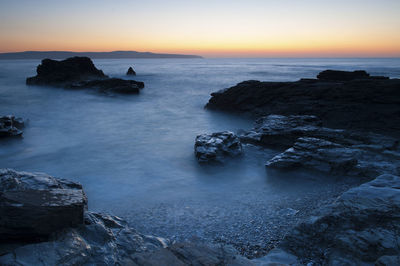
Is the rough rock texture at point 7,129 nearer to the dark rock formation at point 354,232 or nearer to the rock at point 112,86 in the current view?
the dark rock formation at point 354,232

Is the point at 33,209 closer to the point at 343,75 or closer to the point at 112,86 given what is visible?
A: the point at 112,86

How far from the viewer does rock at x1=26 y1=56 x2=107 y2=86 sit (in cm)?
2761

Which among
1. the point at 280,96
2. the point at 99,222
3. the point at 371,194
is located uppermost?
the point at 280,96

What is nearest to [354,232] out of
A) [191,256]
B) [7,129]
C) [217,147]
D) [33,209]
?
[191,256]

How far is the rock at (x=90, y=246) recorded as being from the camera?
2.90 m

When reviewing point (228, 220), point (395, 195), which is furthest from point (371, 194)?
point (228, 220)

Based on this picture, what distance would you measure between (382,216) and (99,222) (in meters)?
4.08

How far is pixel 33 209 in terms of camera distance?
324cm

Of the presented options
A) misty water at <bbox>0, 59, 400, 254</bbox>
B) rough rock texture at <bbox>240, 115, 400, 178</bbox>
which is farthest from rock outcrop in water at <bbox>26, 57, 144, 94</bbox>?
rough rock texture at <bbox>240, 115, 400, 178</bbox>

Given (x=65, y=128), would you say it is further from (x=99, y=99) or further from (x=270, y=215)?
(x=270, y=215)

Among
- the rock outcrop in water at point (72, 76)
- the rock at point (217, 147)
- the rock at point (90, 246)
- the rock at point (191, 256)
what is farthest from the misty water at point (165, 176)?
the rock outcrop in water at point (72, 76)

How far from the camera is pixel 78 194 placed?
3.83 meters

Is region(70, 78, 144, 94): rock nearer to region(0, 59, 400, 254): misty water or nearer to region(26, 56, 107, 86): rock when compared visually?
region(26, 56, 107, 86): rock

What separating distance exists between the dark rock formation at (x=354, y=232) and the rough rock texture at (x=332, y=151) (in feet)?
6.90
